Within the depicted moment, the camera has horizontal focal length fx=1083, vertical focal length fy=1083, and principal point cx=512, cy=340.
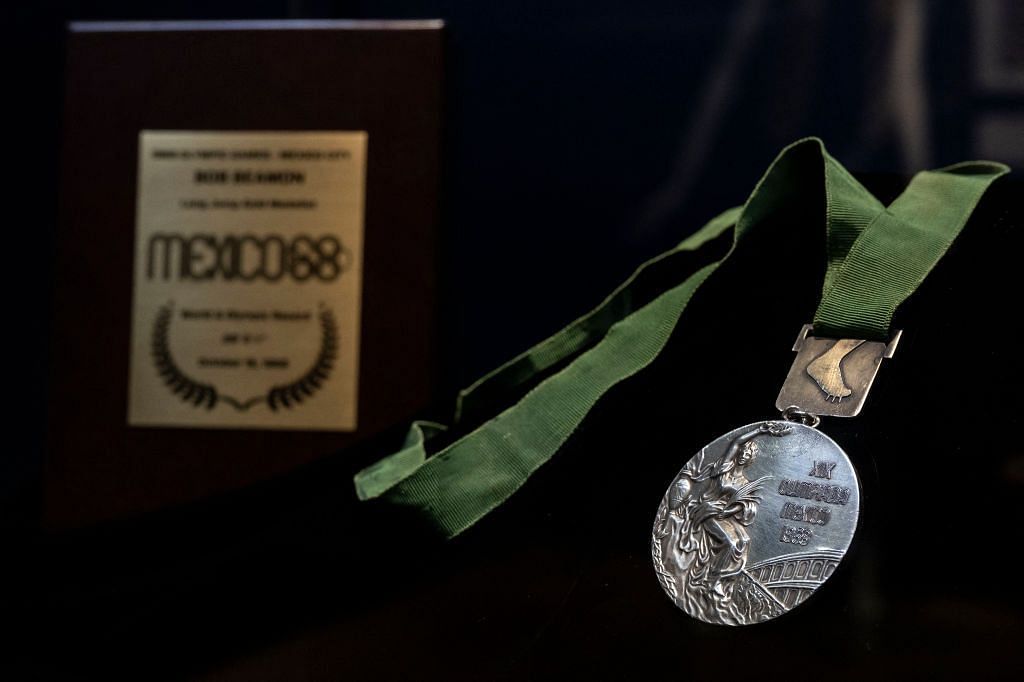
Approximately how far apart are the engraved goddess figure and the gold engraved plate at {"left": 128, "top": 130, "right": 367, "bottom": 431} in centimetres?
45

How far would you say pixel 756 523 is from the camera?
1.21 ft

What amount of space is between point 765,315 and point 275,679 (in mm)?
246

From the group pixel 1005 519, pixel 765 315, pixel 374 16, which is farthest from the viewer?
pixel 374 16

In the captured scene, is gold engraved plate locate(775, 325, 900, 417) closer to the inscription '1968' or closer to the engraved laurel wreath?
the inscription '1968'

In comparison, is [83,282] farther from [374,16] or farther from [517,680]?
[517,680]

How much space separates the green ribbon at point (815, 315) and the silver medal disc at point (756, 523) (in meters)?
0.05

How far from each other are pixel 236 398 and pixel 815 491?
1.84ft

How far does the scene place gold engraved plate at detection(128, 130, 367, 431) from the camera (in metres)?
0.82

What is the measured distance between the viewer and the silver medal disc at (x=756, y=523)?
35 cm

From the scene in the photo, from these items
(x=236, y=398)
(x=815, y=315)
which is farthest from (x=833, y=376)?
(x=236, y=398)

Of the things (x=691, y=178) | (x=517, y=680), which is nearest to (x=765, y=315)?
(x=517, y=680)

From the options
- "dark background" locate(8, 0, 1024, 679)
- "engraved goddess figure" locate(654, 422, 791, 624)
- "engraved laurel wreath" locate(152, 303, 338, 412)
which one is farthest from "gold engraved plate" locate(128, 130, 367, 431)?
"engraved goddess figure" locate(654, 422, 791, 624)

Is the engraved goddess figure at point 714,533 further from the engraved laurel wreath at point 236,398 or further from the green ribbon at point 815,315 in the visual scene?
the engraved laurel wreath at point 236,398

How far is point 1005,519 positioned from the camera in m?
0.33
